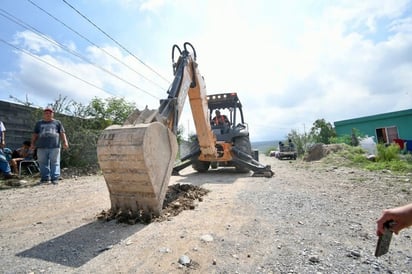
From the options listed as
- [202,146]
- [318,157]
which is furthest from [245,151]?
[318,157]

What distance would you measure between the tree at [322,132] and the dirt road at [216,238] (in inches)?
701

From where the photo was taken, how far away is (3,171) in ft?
20.9

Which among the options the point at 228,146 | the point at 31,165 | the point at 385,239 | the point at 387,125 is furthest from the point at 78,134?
the point at 387,125

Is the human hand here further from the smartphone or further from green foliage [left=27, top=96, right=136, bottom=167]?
green foliage [left=27, top=96, right=136, bottom=167]

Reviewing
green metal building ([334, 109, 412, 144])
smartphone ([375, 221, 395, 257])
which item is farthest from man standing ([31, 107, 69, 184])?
green metal building ([334, 109, 412, 144])

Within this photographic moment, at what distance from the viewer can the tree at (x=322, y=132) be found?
67.3 ft

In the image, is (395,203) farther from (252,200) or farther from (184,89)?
(184,89)

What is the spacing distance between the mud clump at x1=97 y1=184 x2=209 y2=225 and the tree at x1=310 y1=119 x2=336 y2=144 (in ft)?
60.5

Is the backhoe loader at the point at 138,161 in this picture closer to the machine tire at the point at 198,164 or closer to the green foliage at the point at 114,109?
the machine tire at the point at 198,164

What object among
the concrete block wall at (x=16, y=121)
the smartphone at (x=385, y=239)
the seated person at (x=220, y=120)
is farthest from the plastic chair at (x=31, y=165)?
the smartphone at (x=385, y=239)

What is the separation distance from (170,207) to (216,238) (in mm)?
1037

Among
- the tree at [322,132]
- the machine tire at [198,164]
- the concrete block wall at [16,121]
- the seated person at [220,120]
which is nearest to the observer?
the concrete block wall at [16,121]

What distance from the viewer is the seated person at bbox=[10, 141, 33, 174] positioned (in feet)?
23.1

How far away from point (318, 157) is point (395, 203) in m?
9.58
